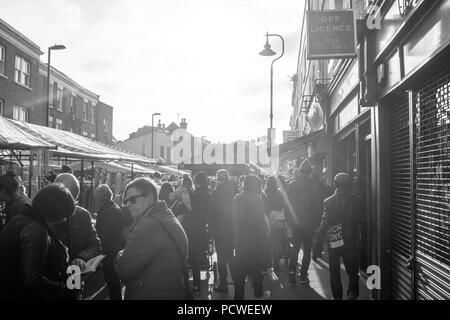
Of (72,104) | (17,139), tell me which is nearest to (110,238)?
(17,139)

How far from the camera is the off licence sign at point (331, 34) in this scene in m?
7.10

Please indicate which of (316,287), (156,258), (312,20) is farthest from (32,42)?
(156,258)

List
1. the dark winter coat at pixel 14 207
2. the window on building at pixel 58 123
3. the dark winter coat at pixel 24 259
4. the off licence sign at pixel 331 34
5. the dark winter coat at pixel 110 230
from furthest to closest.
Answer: the window on building at pixel 58 123
the off licence sign at pixel 331 34
the dark winter coat at pixel 110 230
the dark winter coat at pixel 14 207
the dark winter coat at pixel 24 259

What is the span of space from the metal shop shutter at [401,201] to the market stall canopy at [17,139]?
20.1ft

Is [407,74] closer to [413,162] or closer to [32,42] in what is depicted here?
[413,162]

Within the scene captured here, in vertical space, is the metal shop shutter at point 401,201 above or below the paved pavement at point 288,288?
above

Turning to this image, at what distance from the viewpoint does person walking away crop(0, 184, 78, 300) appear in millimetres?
2734

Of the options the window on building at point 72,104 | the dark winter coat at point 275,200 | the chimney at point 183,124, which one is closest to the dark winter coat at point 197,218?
the dark winter coat at point 275,200

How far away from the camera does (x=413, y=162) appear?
492 cm

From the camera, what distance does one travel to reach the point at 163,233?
127 inches

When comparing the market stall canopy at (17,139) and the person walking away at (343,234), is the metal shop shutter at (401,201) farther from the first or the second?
the market stall canopy at (17,139)

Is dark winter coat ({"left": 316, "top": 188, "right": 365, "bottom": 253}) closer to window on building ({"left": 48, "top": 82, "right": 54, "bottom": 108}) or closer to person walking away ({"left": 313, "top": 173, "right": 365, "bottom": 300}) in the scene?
person walking away ({"left": 313, "top": 173, "right": 365, "bottom": 300})

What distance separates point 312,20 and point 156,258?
5.95 metres

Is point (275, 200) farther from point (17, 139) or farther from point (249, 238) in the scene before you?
point (17, 139)
